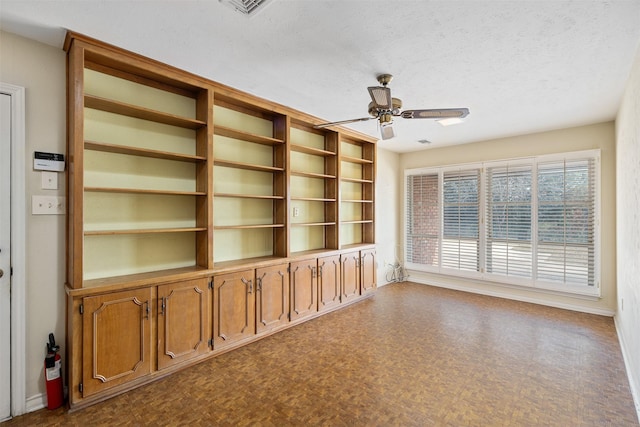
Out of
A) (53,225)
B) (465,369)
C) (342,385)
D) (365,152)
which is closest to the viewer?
(53,225)

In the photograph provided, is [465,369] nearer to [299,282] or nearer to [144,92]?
[299,282]

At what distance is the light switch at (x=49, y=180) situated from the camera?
222 cm

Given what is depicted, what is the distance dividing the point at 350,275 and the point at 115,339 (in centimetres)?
302

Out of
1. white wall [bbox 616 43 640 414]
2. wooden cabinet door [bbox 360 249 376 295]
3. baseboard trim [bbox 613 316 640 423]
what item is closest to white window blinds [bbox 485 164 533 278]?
baseboard trim [bbox 613 316 640 423]

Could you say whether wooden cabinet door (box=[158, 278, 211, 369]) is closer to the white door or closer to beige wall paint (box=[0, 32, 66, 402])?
beige wall paint (box=[0, 32, 66, 402])

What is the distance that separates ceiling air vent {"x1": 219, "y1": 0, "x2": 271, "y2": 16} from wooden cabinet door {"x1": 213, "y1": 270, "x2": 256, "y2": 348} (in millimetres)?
2195

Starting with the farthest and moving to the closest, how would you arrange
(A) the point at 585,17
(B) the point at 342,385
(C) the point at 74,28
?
1. (B) the point at 342,385
2. (C) the point at 74,28
3. (A) the point at 585,17

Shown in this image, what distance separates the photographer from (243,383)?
248 centimetres

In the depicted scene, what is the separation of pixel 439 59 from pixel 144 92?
256 centimetres

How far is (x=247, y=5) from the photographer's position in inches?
71.8

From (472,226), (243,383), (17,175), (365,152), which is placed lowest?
(243,383)

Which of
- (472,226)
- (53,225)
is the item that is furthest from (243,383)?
(472,226)

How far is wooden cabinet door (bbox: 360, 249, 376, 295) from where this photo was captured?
4762 mm

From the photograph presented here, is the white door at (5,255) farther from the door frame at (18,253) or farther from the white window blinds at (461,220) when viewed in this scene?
the white window blinds at (461,220)
